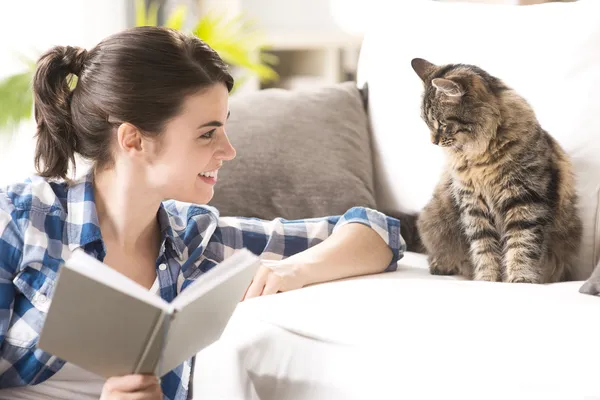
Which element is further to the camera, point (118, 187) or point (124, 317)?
point (118, 187)

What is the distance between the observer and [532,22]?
1676mm

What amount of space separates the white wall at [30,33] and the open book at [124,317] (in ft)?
5.55

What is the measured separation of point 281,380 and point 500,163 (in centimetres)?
63

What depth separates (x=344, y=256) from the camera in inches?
59.1

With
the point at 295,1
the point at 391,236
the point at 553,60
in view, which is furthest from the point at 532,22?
the point at 295,1

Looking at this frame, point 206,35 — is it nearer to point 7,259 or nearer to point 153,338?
point 7,259

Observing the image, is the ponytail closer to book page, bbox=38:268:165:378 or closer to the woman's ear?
the woman's ear

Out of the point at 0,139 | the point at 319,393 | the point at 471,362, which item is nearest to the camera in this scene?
the point at 471,362

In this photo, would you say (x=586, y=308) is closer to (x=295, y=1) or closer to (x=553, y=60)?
(x=553, y=60)

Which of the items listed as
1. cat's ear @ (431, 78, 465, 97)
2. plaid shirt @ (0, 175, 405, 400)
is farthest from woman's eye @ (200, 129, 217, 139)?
cat's ear @ (431, 78, 465, 97)

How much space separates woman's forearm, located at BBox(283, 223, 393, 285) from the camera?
57.2 inches

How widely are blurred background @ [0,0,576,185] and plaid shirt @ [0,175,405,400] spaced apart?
119 cm

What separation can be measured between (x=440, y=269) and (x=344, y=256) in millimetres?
248

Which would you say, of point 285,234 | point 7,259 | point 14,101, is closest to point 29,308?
point 7,259
